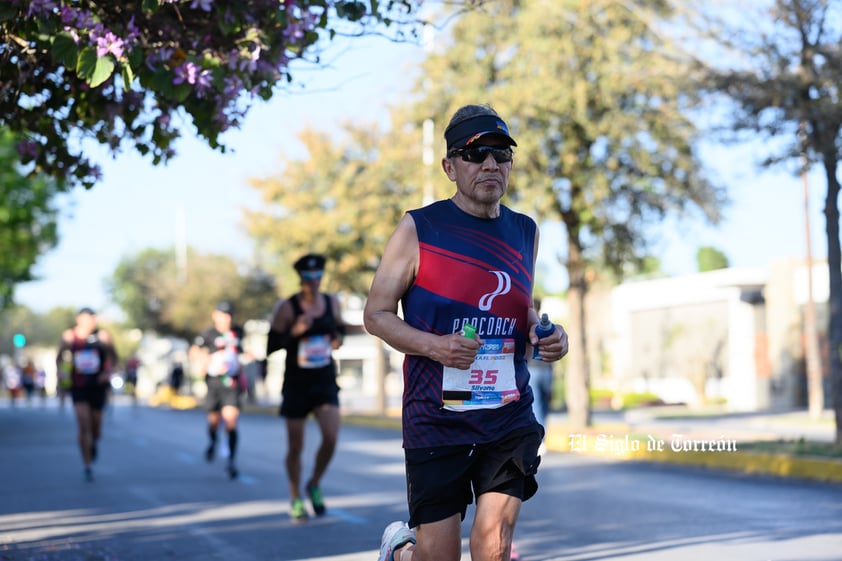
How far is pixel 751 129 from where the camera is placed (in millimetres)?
15734

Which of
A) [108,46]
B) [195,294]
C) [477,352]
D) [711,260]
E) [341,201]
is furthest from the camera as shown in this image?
[711,260]

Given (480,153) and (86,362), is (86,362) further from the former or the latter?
(480,153)

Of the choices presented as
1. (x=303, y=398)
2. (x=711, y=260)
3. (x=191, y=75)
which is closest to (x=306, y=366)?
(x=303, y=398)

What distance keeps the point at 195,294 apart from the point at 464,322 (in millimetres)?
54111

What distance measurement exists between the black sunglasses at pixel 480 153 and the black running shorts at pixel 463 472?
99 cm

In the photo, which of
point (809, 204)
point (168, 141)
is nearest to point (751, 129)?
point (168, 141)

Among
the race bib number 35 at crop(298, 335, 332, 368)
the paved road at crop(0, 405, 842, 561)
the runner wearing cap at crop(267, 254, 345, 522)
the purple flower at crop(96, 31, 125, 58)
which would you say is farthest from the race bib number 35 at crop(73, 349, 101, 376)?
the purple flower at crop(96, 31, 125, 58)

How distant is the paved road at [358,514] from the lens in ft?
27.6

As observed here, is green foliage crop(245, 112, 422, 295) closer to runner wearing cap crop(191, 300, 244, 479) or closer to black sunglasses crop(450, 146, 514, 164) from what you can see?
runner wearing cap crop(191, 300, 244, 479)

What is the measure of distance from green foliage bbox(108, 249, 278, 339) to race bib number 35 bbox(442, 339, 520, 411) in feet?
153

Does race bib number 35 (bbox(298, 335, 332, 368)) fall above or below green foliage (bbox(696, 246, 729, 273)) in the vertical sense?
below

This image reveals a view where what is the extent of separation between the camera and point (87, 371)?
1424 centimetres

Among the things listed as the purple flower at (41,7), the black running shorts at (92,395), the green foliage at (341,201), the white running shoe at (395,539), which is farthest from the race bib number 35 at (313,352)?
the green foliage at (341,201)

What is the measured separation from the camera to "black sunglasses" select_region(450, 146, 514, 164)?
4.67m
